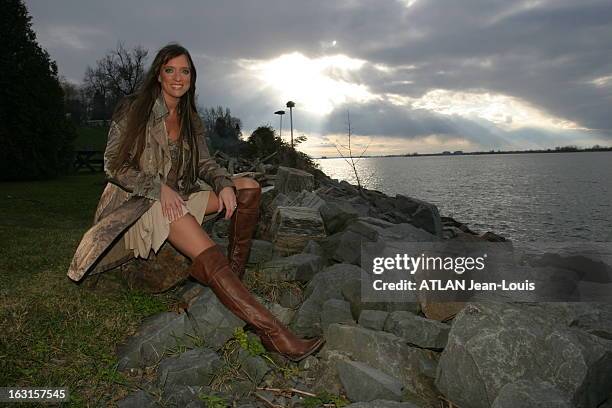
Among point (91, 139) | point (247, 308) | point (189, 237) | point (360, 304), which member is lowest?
point (360, 304)

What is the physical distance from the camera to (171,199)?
3637 millimetres

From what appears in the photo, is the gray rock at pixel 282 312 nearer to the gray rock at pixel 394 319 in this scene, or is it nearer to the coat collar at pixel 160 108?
the gray rock at pixel 394 319

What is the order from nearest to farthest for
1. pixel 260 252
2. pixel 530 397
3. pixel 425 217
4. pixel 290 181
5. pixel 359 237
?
pixel 530 397 → pixel 260 252 → pixel 359 237 → pixel 290 181 → pixel 425 217

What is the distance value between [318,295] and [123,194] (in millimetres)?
1950

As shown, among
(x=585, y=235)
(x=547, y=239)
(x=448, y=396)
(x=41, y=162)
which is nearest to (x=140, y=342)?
(x=448, y=396)

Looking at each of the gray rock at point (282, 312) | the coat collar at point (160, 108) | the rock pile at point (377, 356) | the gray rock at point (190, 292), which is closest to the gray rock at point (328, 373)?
the rock pile at point (377, 356)

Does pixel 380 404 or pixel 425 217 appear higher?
pixel 425 217

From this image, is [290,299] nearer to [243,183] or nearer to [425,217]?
[243,183]

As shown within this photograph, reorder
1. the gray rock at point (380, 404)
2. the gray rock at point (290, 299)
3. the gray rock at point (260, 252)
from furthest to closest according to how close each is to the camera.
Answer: the gray rock at point (260, 252) < the gray rock at point (290, 299) < the gray rock at point (380, 404)

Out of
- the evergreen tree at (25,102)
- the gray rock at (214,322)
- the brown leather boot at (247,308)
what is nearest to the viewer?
the brown leather boot at (247,308)

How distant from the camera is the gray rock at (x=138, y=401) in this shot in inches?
109

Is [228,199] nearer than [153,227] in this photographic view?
No

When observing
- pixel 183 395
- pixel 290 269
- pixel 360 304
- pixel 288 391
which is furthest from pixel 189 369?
pixel 290 269

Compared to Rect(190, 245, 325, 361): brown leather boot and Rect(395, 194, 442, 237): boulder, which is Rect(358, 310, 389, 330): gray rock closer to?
Rect(190, 245, 325, 361): brown leather boot
